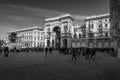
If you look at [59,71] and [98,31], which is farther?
[98,31]

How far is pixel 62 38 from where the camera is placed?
6109cm

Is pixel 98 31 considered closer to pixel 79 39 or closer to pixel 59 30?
pixel 79 39

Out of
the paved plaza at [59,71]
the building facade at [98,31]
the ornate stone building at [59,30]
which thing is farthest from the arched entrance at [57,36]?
the paved plaza at [59,71]

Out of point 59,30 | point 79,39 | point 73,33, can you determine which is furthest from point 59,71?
point 59,30

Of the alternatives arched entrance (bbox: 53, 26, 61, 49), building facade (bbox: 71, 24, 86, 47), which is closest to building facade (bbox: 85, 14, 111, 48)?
building facade (bbox: 71, 24, 86, 47)

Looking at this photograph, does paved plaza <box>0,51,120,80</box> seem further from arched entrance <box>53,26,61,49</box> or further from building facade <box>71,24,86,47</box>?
arched entrance <box>53,26,61,49</box>

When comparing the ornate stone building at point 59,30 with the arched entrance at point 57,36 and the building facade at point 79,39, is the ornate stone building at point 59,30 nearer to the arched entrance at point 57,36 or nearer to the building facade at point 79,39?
the arched entrance at point 57,36

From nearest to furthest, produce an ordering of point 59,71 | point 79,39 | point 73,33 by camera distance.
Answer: point 59,71, point 79,39, point 73,33

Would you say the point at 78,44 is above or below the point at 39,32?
below

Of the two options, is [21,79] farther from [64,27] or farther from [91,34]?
[64,27]

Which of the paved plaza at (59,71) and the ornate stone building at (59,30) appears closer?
the paved plaza at (59,71)

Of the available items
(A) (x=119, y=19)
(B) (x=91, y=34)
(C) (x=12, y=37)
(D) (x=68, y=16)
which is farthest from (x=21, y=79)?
(D) (x=68, y=16)

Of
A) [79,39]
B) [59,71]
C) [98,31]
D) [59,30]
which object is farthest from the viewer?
[59,30]

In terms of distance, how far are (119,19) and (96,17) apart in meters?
40.8
